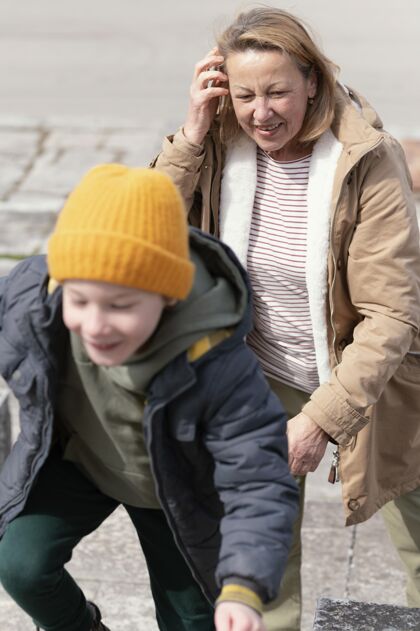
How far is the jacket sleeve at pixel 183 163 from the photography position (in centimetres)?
353

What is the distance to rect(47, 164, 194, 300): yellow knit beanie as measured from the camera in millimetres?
2393

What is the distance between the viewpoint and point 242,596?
8.45ft

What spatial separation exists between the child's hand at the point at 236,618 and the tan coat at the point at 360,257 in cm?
95

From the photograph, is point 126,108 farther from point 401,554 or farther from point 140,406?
point 140,406

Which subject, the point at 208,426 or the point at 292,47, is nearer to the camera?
the point at 208,426

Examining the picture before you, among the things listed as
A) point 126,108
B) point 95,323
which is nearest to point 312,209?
point 95,323

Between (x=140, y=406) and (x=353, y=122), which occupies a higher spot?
(x=353, y=122)

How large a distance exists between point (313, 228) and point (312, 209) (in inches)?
1.9

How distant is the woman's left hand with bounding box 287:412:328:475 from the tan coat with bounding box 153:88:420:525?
0.10 ft

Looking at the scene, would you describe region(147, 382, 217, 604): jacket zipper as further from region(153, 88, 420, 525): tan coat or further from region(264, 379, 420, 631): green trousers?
region(264, 379, 420, 631): green trousers

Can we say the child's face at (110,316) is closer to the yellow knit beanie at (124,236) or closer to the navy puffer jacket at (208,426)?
the yellow knit beanie at (124,236)

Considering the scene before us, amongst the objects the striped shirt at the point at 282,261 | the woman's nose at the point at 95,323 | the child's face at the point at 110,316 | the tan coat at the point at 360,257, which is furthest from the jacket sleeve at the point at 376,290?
the woman's nose at the point at 95,323

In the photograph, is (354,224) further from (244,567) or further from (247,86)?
(244,567)

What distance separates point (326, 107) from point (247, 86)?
0.22 metres
